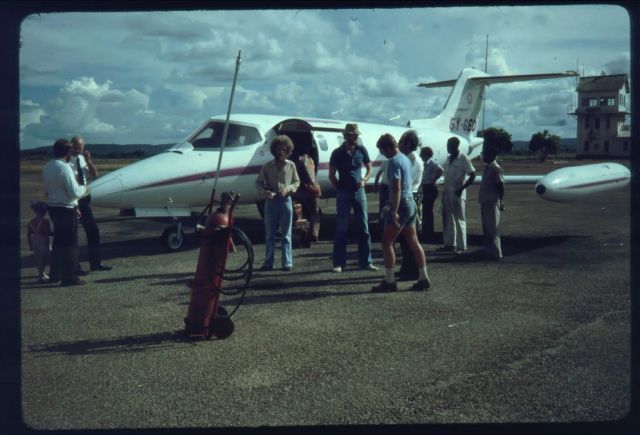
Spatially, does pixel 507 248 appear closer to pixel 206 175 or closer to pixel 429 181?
pixel 429 181

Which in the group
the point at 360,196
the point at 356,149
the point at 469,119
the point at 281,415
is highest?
the point at 469,119

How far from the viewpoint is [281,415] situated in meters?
3.70

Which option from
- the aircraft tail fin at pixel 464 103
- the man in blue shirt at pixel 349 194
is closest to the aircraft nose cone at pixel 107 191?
the man in blue shirt at pixel 349 194

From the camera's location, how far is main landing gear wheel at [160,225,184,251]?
10039 millimetres

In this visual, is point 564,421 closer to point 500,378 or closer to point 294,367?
point 500,378

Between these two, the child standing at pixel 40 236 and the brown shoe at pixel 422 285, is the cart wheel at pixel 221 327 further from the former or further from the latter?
the child standing at pixel 40 236

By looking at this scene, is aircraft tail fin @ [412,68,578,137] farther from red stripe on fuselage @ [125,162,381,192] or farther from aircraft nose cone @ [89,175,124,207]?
aircraft nose cone @ [89,175,124,207]

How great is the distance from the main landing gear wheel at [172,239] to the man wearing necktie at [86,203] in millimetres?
1392

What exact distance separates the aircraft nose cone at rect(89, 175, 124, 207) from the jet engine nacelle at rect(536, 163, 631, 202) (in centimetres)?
686

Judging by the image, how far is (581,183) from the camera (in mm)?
9945

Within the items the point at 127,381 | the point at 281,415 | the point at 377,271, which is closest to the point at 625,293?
the point at 377,271

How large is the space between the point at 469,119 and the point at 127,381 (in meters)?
16.7

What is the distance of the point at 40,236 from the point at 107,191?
2.01 m

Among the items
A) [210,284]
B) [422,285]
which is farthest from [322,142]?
[210,284]
